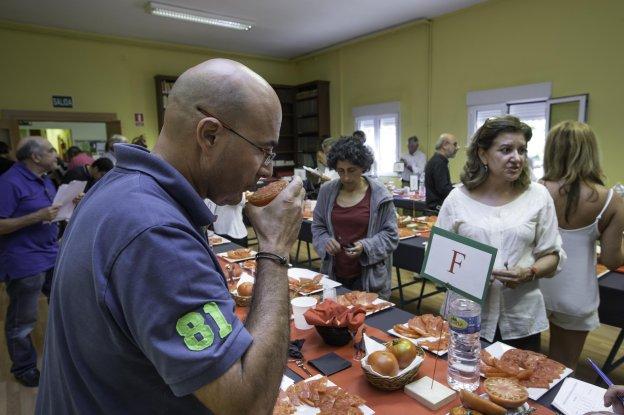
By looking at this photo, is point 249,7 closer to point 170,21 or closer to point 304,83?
point 170,21

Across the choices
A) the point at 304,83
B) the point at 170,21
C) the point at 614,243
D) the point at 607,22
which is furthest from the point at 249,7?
the point at 614,243

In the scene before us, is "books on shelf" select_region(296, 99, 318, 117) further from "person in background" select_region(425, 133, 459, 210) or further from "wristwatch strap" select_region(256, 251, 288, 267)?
"wristwatch strap" select_region(256, 251, 288, 267)

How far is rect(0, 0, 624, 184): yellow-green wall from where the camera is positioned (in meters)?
4.68

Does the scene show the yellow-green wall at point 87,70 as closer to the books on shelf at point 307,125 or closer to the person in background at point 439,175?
the books on shelf at point 307,125

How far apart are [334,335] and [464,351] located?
1.44ft

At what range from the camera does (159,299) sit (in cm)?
55

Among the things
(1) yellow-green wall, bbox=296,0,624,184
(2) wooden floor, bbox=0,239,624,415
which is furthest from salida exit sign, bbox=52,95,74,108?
(1) yellow-green wall, bbox=296,0,624,184

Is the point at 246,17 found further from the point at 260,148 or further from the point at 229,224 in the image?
the point at 260,148

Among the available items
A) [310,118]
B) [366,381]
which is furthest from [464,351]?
[310,118]

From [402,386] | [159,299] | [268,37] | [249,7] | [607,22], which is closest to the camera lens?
[159,299]

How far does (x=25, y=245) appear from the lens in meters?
2.54

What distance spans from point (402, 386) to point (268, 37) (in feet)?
23.2

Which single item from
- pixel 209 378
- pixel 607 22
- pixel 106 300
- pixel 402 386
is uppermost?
pixel 607 22

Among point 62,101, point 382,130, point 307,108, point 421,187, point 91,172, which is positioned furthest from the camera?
point 307,108
